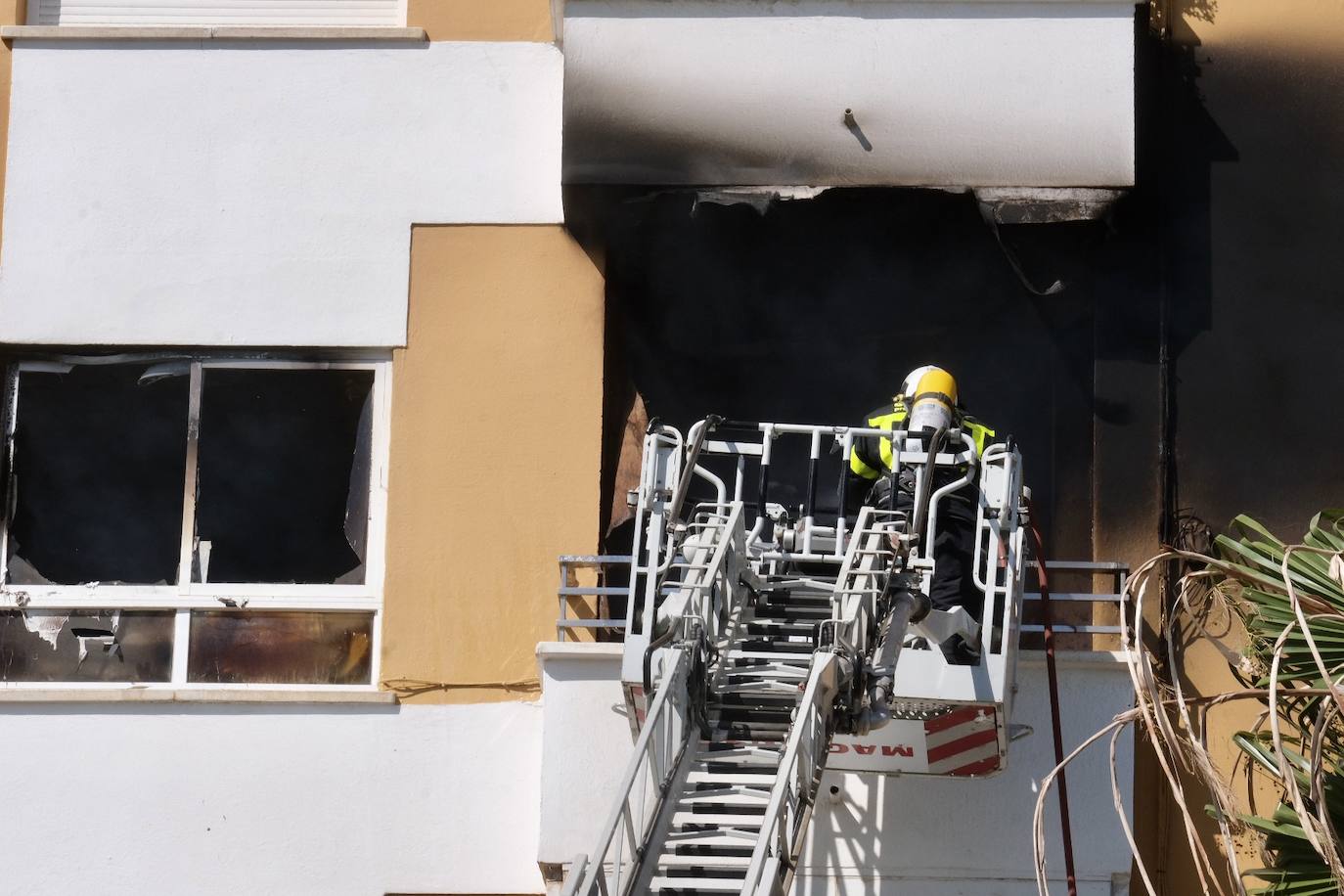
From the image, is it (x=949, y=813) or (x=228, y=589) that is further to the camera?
(x=228, y=589)

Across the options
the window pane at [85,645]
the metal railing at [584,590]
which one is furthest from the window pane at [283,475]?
the metal railing at [584,590]

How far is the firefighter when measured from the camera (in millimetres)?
8969

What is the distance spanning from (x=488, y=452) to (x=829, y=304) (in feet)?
7.53

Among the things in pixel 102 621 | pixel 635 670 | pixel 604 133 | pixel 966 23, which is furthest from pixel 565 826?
pixel 966 23

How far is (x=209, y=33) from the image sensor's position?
11.5 meters

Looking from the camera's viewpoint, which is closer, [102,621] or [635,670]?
[635,670]

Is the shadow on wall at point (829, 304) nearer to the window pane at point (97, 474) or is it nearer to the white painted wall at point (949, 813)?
the white painted wall at point (949, 813)

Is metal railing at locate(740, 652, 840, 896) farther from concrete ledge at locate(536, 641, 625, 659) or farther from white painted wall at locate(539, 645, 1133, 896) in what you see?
concrete ledge at locate(536, 641, 625, 659)

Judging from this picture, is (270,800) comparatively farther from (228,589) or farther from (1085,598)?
(1085,598)

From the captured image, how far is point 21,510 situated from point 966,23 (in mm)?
6565

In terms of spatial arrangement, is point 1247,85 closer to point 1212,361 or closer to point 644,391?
point 1212,361

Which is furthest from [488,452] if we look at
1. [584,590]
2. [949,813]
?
[949,813]

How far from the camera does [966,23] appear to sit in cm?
1095

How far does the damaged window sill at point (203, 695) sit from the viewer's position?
35.0 feet
